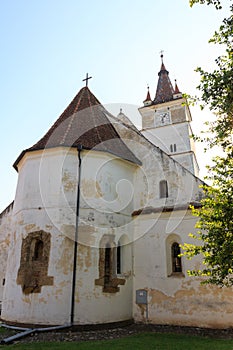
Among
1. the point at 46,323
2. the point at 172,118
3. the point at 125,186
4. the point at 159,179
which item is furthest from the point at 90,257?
the point at 172,118

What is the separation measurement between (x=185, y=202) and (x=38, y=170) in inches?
252

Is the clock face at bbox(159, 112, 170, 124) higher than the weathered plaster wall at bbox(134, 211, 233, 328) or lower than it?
higher

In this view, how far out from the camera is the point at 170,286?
11.4m

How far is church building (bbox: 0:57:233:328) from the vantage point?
1019 centimetres

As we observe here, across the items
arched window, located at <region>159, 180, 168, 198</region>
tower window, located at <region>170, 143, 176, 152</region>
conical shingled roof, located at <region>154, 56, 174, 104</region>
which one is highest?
conical shingled roof, located at <region>154, 56, 174, 104</region>

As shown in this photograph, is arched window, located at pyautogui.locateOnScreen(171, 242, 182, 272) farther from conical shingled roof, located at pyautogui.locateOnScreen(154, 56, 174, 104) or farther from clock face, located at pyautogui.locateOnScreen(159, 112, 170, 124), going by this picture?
conical shingled roof, located at pyautogui.locateOnScreen(154, 56, 174, 104)

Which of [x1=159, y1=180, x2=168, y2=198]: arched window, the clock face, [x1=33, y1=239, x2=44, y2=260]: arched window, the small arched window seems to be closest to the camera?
[x1=33, y1=239, x2=44, y2=260]: arched window

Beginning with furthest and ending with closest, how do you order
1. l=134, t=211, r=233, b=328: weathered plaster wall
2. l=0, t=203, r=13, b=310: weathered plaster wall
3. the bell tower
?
the bell tower
l=0, t=203, r=13, b=310: weathered plaster wall
l=134, t=211, r=233, b=328: weathered plaster wall

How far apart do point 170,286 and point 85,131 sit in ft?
24.6

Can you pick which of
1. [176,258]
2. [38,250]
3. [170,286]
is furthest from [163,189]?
[38,250]

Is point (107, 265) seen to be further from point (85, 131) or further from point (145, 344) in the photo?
point (85, 131)

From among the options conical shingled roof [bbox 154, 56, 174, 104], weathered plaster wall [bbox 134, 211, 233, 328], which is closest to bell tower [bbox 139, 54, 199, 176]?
conical shingled roof [bbox 154, 56, 174, 104]

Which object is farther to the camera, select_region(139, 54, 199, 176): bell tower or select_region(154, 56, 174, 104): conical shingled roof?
select_region(154, 56, 174, 104): conical shingled roof

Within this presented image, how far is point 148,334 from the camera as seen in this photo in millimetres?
9250
